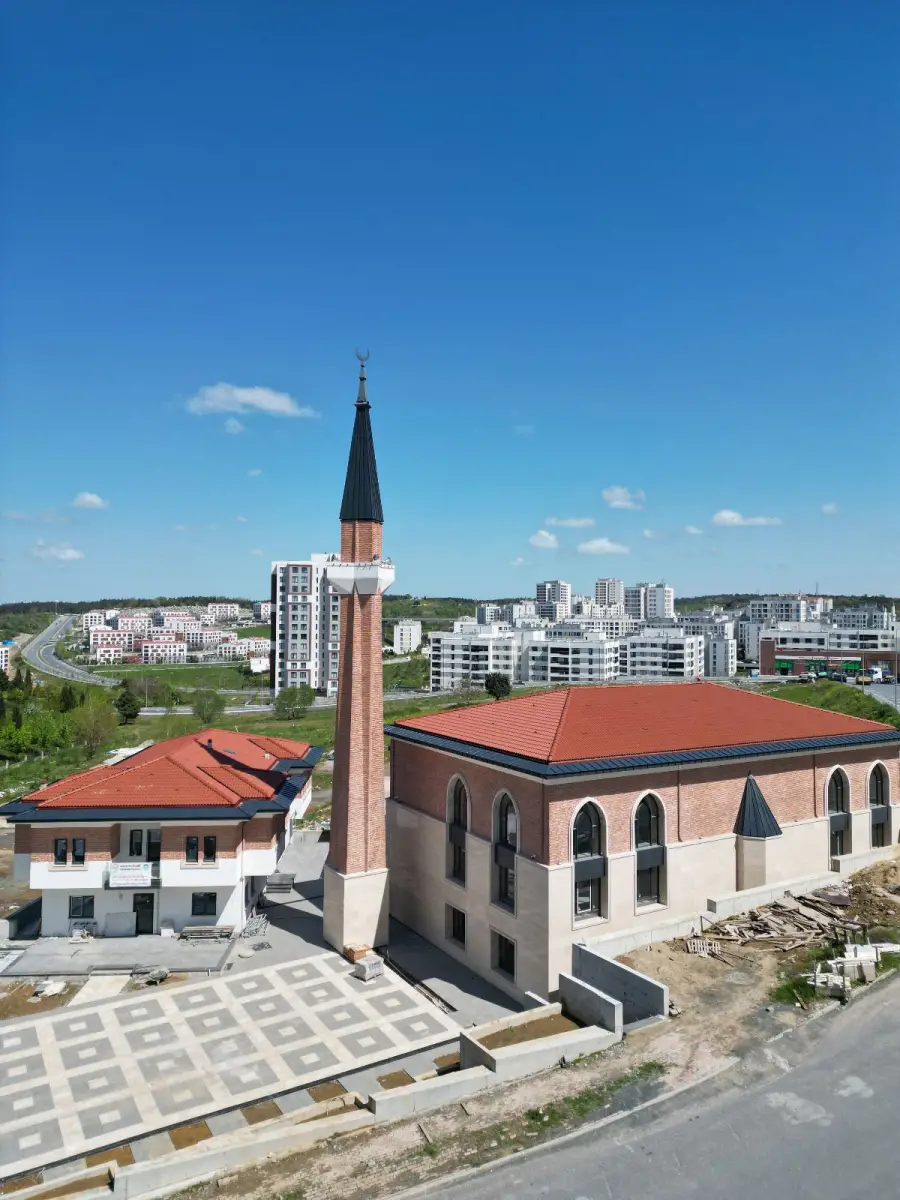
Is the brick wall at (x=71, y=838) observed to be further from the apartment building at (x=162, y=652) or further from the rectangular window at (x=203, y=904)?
the apartment building at (x=162, y=652)

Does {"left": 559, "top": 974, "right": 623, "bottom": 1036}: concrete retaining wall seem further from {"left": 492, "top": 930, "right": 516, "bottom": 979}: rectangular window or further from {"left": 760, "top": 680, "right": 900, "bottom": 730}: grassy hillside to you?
{"left": 760, "top": 680, "right": 900, "bottom": 730}: grassy hillside

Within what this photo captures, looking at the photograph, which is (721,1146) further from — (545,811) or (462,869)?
(462,869)

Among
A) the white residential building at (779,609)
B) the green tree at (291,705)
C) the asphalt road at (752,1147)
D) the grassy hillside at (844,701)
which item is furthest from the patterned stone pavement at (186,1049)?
the white residential building at (779,609)

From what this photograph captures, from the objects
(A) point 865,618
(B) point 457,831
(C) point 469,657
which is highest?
(A) point 865,618

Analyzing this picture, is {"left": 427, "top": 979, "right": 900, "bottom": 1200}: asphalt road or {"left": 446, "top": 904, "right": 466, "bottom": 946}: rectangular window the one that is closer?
{"left": 427, "top": 979, "right": 900, "bottom": 1200}: asphalt road

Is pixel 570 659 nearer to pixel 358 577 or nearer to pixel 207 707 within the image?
pixel 207 707

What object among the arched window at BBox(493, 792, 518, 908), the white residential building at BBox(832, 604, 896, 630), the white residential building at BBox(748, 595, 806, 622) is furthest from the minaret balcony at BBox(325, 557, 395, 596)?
the white residential building at BBox(748, 595, 806, 622)

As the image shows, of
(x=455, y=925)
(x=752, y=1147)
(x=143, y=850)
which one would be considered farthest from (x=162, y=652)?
(x=752, y=1147)

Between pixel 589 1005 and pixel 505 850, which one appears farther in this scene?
pixel 505 850
